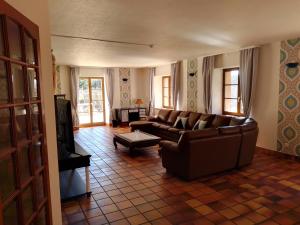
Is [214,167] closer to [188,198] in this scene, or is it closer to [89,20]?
[188,198]

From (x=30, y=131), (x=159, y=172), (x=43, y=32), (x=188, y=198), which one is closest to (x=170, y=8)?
(x=43, y=32)

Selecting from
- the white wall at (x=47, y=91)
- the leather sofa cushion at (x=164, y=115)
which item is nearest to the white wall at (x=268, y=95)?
the leather sofa cushion at (x=164, y=115)

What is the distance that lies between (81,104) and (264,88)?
22.2 ft

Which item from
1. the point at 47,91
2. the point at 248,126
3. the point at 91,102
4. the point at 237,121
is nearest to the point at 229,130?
the point at 248,126

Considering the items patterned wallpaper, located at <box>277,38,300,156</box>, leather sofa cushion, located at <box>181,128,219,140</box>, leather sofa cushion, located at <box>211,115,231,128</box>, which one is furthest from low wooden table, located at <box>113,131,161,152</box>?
patterned wallpaper, located at <box>277,38,300,156</box>

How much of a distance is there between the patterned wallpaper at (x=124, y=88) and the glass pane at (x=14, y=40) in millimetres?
8538

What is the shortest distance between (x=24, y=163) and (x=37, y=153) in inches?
7.8

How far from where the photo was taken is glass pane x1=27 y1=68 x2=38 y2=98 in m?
1.43

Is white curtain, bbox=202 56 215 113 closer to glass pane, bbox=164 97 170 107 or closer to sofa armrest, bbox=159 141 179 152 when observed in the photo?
glass pane, bbox=164 97 170 107

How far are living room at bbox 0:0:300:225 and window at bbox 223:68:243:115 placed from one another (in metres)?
0.03

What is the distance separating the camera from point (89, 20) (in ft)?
10.3

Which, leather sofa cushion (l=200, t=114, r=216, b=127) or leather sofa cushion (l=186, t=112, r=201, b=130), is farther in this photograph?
leather sofa cushion (l=186, t=112, r=201, b=130)

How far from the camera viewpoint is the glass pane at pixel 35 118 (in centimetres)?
143

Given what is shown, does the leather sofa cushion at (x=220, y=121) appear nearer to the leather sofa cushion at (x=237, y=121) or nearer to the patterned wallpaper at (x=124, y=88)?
the leather sofa cushion at (x=237, y=121)
